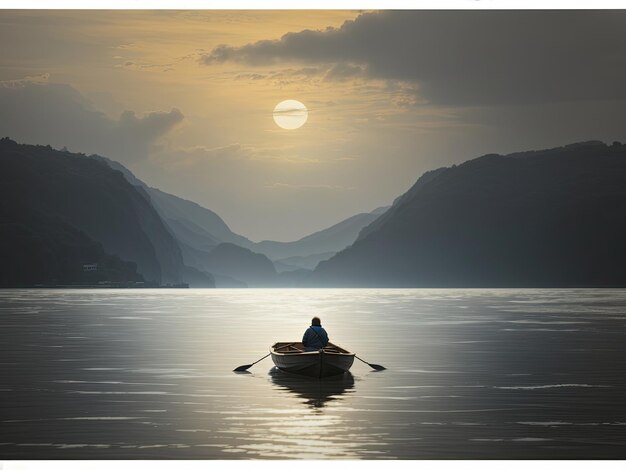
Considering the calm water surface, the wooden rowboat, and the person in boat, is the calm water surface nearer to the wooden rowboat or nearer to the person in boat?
the wooden rowboat

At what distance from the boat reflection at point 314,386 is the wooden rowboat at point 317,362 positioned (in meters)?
0.34

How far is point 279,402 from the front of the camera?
108 feet

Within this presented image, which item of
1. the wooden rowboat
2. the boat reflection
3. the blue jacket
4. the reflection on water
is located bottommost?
the reflection on water

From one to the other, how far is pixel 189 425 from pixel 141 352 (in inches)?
1121

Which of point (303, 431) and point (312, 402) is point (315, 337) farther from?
point (303, 431)

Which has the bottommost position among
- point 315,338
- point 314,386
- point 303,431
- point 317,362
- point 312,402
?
point 303,431

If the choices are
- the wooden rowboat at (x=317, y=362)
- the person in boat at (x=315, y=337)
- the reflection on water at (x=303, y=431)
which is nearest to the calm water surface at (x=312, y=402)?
the reflection on water at (x=303, y=431)

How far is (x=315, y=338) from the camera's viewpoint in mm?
40438

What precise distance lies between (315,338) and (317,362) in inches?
42.1

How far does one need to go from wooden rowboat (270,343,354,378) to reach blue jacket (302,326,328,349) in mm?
334

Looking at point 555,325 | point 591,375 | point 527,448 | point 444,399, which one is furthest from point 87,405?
point 555,325

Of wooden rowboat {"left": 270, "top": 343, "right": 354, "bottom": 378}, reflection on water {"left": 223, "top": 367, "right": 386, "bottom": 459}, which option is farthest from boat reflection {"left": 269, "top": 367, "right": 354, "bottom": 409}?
wooden rowboat {"left": 270, "top": 343, "right": 354, "bottom": 378}

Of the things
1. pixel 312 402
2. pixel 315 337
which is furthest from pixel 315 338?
pixel 312 402

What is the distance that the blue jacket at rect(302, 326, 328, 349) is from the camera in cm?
4038
